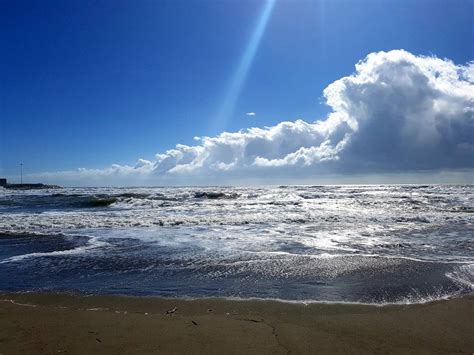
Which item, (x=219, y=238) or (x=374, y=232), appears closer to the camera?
(x=219, y=238)

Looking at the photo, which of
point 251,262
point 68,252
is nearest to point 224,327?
point 251,262

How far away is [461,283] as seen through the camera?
23.0 ft

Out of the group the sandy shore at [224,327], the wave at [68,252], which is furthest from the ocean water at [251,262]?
the sandy shore at [224,327]

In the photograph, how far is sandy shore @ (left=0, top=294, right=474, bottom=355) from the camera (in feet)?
14.0

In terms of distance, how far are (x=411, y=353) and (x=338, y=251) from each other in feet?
19.7

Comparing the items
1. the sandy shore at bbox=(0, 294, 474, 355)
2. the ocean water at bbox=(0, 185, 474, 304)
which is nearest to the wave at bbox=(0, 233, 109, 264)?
the ocean water at bbox=(0, 185, 474, 304)

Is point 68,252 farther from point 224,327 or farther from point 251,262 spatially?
point 224,327

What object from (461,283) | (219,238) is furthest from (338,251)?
(219,238)

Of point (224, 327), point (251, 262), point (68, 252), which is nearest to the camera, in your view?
point (224, 327)

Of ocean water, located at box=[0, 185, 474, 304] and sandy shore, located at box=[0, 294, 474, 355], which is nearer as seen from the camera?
sandy shore, located at box=[0, 294, 474, 355]

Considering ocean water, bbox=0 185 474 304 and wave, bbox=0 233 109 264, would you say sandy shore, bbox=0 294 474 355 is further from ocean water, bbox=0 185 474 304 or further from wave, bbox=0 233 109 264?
wave, bbox=0 233 109 264

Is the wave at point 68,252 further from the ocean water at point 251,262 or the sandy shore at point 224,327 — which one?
the sandy shore at point 224,327

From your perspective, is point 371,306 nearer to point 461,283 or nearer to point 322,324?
point 322,324

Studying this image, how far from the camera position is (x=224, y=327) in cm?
483
